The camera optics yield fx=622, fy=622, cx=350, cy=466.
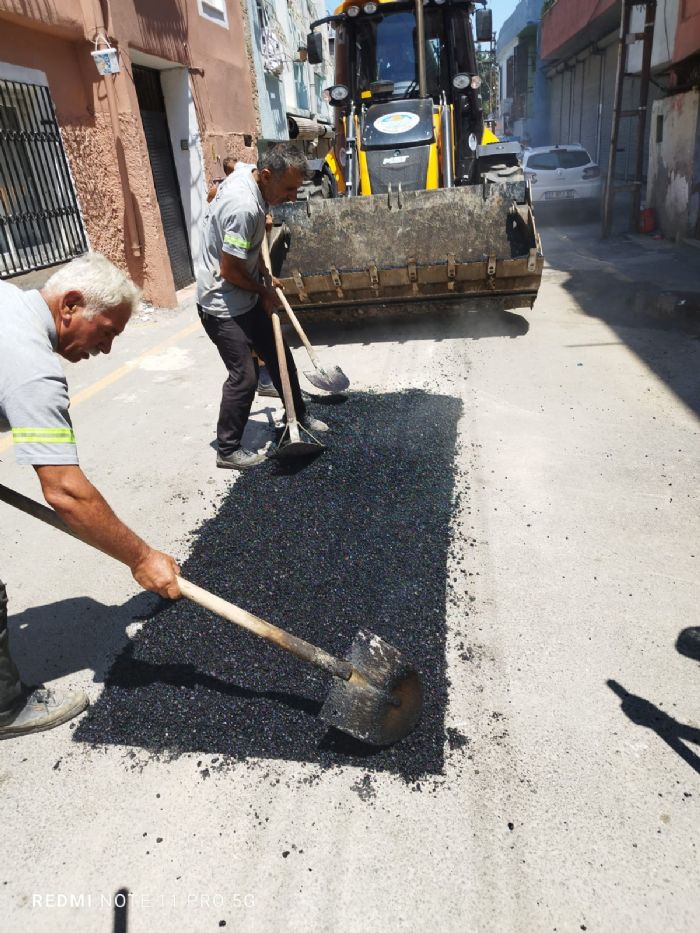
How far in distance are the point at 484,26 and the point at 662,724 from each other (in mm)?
7821

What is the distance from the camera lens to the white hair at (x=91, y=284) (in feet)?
6.29

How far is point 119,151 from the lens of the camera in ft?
26.1

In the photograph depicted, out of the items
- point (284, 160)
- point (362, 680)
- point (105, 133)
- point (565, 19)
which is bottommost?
→ point (362, 680)

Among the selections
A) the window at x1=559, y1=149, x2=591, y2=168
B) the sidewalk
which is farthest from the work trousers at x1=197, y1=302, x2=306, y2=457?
the window at x1=559, y1=149, x2=591, y2=168

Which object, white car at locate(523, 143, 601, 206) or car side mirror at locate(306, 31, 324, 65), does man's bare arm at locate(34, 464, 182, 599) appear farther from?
white car at locate(523, 143, 601, 206)

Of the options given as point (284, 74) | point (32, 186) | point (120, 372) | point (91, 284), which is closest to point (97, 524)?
point (91, 284)

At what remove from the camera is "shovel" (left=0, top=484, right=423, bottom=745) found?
6.79 feet

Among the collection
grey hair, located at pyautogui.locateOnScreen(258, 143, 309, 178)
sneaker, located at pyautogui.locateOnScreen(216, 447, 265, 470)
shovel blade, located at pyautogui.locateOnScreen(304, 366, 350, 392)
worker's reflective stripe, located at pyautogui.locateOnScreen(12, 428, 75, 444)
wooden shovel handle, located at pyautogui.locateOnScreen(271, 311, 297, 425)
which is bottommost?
sneaker, located at pyautogui.locateOnScreen(216, 447, 265, 470)

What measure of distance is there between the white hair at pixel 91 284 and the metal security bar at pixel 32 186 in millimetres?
5846

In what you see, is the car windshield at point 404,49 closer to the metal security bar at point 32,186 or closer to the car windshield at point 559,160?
the metal security bar at point 32,186

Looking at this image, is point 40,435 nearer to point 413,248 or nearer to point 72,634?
point 72,634

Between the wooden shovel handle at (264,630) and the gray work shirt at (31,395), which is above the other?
the gray work shirt at (31,395)

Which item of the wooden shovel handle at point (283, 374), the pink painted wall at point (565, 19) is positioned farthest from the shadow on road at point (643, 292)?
the pink painted wall at point (565, 19)

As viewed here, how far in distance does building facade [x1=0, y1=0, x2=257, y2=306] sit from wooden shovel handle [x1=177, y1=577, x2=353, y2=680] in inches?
251
